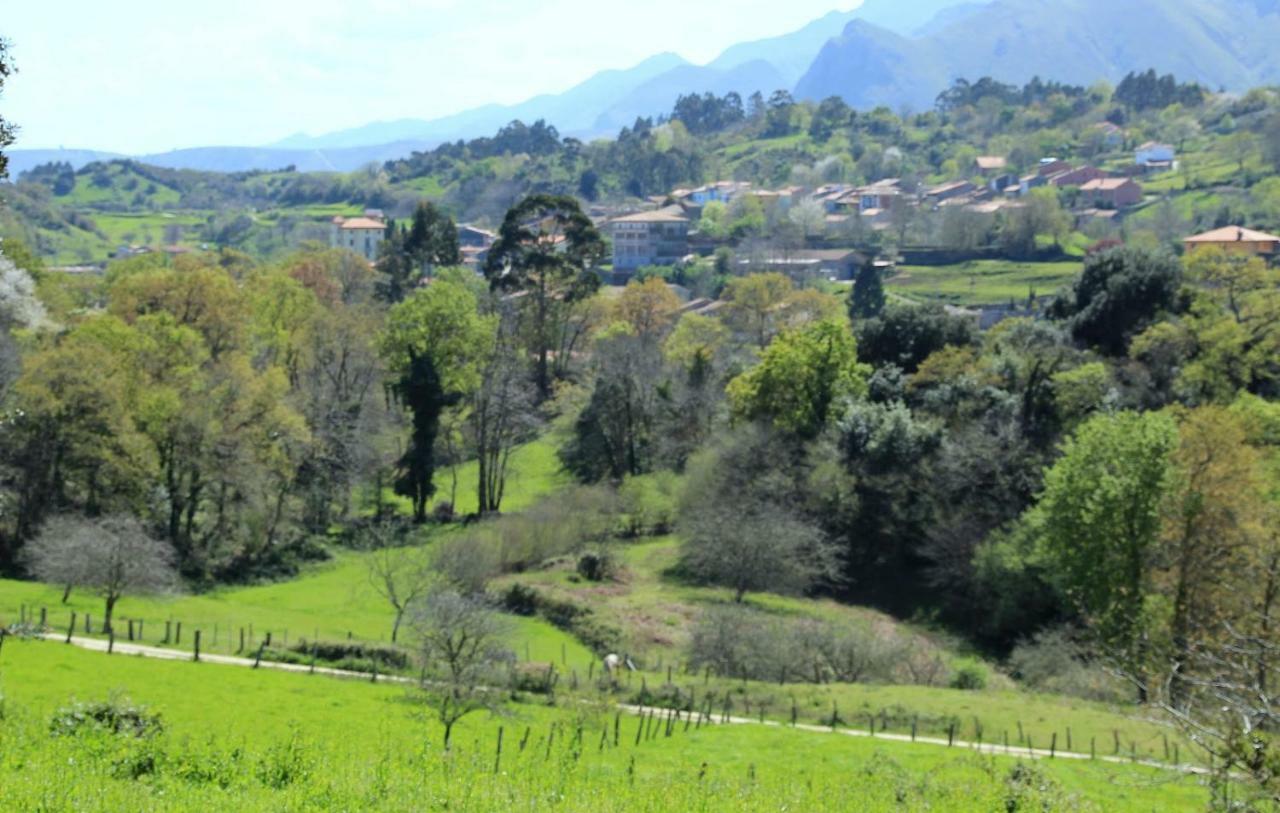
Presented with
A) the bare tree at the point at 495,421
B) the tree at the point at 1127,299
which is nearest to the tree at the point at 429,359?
the bare tree at the point at 495,421

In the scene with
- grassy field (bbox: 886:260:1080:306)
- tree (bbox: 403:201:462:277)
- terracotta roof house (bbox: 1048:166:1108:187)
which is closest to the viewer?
tree (bbox: 403:201:462:277)

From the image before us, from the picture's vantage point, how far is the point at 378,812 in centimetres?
1094

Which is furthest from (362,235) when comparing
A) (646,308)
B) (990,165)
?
(990,165)

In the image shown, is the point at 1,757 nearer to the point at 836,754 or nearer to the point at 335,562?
the point at 836,754

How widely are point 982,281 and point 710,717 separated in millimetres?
70833

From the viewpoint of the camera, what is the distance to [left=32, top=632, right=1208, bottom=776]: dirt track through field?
72.3ft

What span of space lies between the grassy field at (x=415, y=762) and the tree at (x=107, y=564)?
368 cm

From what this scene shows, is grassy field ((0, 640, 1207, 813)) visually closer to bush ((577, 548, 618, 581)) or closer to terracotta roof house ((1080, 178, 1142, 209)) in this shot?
bush ((577, 548, 618, 581))

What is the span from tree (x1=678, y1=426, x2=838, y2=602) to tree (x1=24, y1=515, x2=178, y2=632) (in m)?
15.5

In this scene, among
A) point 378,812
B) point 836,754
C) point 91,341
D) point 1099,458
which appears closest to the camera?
point 378,812

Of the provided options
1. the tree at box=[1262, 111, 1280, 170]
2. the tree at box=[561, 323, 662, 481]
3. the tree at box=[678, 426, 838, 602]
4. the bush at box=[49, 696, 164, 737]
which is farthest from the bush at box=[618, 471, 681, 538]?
the tree at box=[1262, 111, 1280, 170]

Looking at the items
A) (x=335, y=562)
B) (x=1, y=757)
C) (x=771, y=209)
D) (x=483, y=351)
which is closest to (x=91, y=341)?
(x=335, y=562)

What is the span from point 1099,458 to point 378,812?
23607 millimetres

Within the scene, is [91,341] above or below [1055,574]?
above
